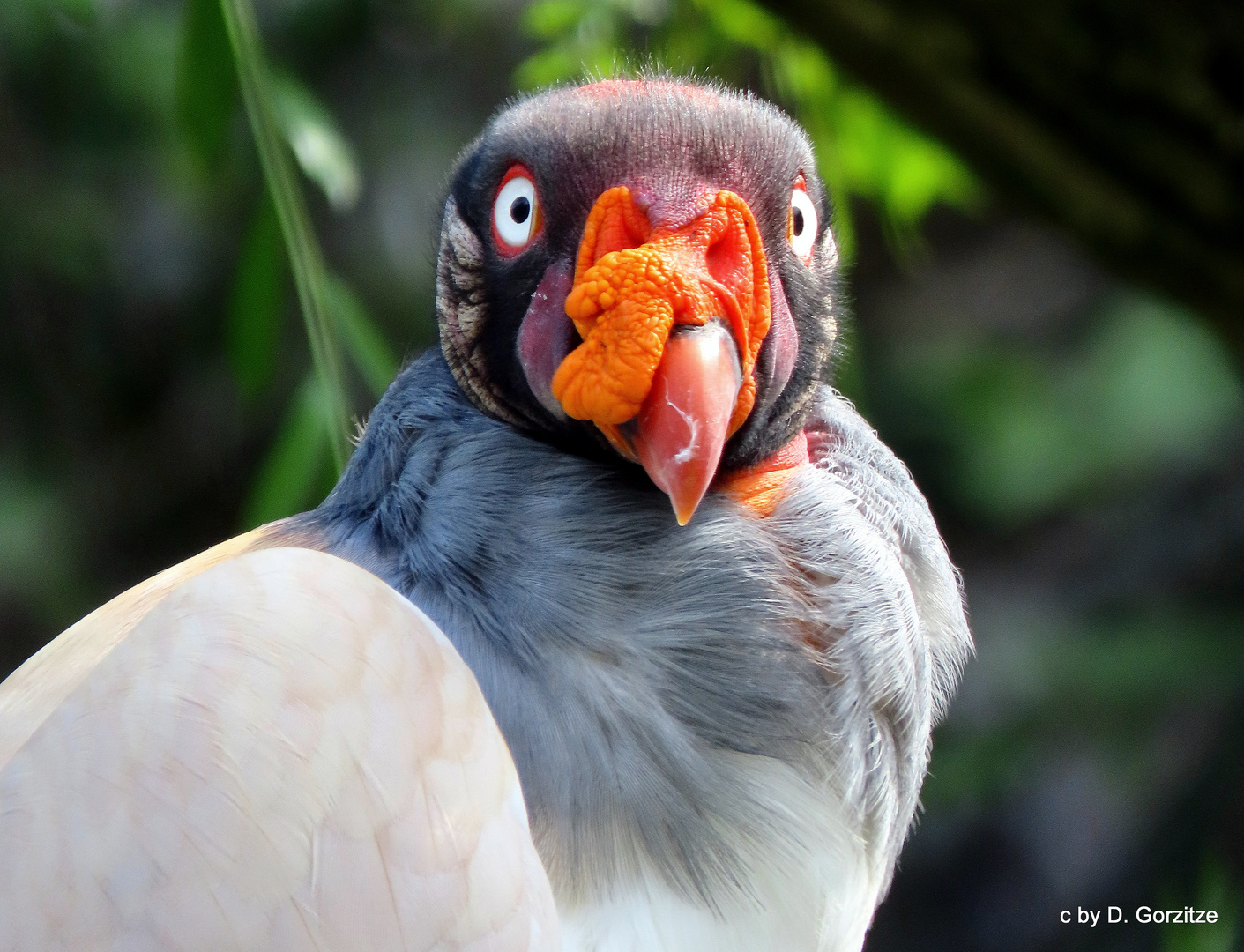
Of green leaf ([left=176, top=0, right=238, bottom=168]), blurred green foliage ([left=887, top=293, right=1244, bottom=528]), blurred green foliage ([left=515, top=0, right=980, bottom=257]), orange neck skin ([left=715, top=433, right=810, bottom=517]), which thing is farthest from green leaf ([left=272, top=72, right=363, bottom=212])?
blurred green foliage ([left=887, top=293, right=1244, bottom=528])

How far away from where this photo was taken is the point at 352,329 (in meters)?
1.84

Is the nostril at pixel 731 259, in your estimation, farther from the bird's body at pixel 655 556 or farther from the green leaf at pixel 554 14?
the green leaf at pixel 554 14

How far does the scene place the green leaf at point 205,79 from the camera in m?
1.68

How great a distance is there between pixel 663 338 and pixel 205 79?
2.96 ft

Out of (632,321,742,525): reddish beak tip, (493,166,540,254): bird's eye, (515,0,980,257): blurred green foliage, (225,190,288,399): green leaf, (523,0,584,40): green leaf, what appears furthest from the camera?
(515,0,980,257): blurred green foliage

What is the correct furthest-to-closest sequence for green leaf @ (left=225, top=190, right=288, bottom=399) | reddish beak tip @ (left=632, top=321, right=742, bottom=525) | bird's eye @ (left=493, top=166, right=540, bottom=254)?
green leaf @ (left=225, top=190, right=288, bottom=399), bird's eye @ (left=493, top=166, right=540, bottom=254), reddish beak tip @ (left=632, top=321, right=742, bottom=525)

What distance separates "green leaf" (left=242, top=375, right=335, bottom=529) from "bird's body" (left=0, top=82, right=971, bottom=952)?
337mm

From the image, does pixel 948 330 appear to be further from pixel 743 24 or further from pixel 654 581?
pixel 654 581

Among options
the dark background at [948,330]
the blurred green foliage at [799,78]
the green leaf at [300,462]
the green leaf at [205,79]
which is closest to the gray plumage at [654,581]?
the green leaf at [300,462]

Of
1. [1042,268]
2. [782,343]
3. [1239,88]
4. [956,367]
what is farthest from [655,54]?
[1042,268]

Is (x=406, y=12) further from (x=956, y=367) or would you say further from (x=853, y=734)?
(x=853, y=734)

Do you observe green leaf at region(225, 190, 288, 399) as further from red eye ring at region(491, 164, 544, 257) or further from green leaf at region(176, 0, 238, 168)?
red eye ring at region(491, 164, 544, 257)

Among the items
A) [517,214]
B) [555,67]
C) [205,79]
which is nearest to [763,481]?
[517,214]

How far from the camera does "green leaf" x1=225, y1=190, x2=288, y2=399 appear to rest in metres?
1.83
